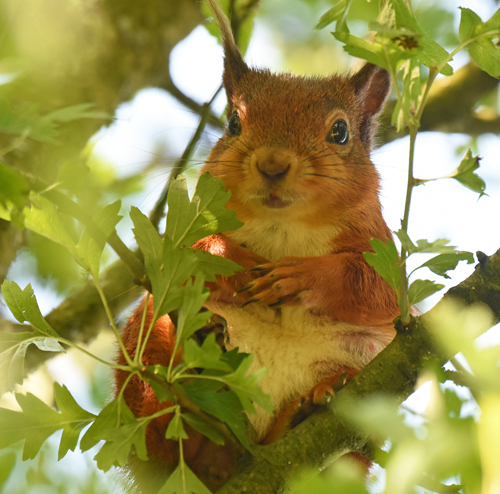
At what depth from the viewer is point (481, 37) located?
116cm

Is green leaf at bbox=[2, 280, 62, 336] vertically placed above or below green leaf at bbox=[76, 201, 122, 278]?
below

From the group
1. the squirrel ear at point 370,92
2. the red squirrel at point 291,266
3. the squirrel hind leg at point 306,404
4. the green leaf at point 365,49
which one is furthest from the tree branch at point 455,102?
the green leaf at point 365,49

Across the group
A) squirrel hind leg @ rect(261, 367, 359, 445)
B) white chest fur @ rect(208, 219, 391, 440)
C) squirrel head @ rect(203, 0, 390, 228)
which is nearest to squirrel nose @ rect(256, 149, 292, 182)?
squirrel head @ rect(203, 0, 390, 228)

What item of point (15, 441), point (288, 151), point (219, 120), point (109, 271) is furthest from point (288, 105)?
point (15, 441)

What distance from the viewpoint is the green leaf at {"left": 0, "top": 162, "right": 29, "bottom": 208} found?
940 mm

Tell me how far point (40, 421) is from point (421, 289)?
33.5 inches

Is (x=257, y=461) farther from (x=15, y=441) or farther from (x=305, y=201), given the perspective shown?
(x=305, y=201)

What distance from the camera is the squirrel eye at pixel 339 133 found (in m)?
2.53

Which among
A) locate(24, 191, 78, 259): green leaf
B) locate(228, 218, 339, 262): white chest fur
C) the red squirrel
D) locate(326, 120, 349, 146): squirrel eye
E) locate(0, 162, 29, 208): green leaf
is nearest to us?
locate(0, 162, 29, 208): green leaf

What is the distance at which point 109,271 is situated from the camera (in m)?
3.16

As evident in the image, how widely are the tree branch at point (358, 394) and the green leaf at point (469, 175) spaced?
0.35 metres

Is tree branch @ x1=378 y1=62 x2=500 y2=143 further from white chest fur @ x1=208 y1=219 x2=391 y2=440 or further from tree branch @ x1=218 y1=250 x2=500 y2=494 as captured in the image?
tree branch @ x1=218 y1=250 x2=500 y2=494

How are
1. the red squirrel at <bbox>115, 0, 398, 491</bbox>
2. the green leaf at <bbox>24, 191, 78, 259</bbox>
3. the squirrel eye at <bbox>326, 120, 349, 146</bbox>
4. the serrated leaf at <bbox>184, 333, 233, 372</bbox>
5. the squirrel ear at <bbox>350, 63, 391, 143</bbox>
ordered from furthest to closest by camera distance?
the squirrel ear at <bbox>350, 63, 391, 143</bbox> → the squirrel eye at <bbox>326, 120, 349, 146</bbox> → the red squirrel at <bbox>115, 0, 398, 491</bbox> → the green leaf at <bbox>24, 191, 78, 259</bbox> → the serrated leaf at <bbox>184, 333, 233, 372</bbox>

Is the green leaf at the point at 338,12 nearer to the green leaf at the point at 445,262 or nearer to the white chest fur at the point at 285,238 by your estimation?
the green leaf at the point at 445,262
